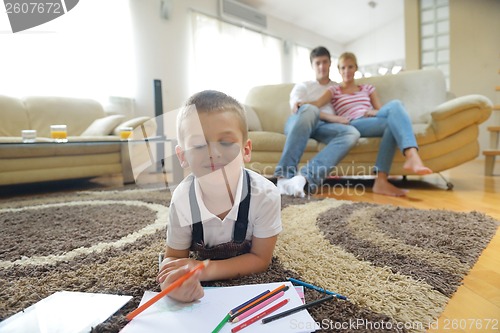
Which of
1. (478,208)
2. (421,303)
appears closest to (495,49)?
(478,208)

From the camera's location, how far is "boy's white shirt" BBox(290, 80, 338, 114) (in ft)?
6.84

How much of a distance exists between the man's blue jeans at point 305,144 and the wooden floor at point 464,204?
150 millimetres

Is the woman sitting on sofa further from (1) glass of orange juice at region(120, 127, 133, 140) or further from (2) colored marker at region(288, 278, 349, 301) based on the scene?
(1) glass of orange juice at region(120, 127, 133, 140)

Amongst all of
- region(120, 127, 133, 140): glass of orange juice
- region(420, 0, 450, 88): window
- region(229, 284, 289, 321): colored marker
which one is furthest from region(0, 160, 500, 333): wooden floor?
region(420, 0, 450, 88): window

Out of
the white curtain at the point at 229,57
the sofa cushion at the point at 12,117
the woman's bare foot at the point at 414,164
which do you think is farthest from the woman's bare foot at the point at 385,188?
the sofa cushion at the point at 12,117

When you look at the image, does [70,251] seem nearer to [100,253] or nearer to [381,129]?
[100,253]

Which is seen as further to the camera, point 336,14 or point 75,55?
point 336,14

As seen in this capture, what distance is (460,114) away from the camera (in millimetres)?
1813

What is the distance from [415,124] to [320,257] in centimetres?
161

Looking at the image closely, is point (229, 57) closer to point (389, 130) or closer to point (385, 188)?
point (389, 130)

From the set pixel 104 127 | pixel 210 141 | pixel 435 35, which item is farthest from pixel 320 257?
pixel 435 35

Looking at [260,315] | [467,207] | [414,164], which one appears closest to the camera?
[260,315]

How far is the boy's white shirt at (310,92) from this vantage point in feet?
6.84

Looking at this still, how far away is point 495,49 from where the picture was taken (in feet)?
11.6
